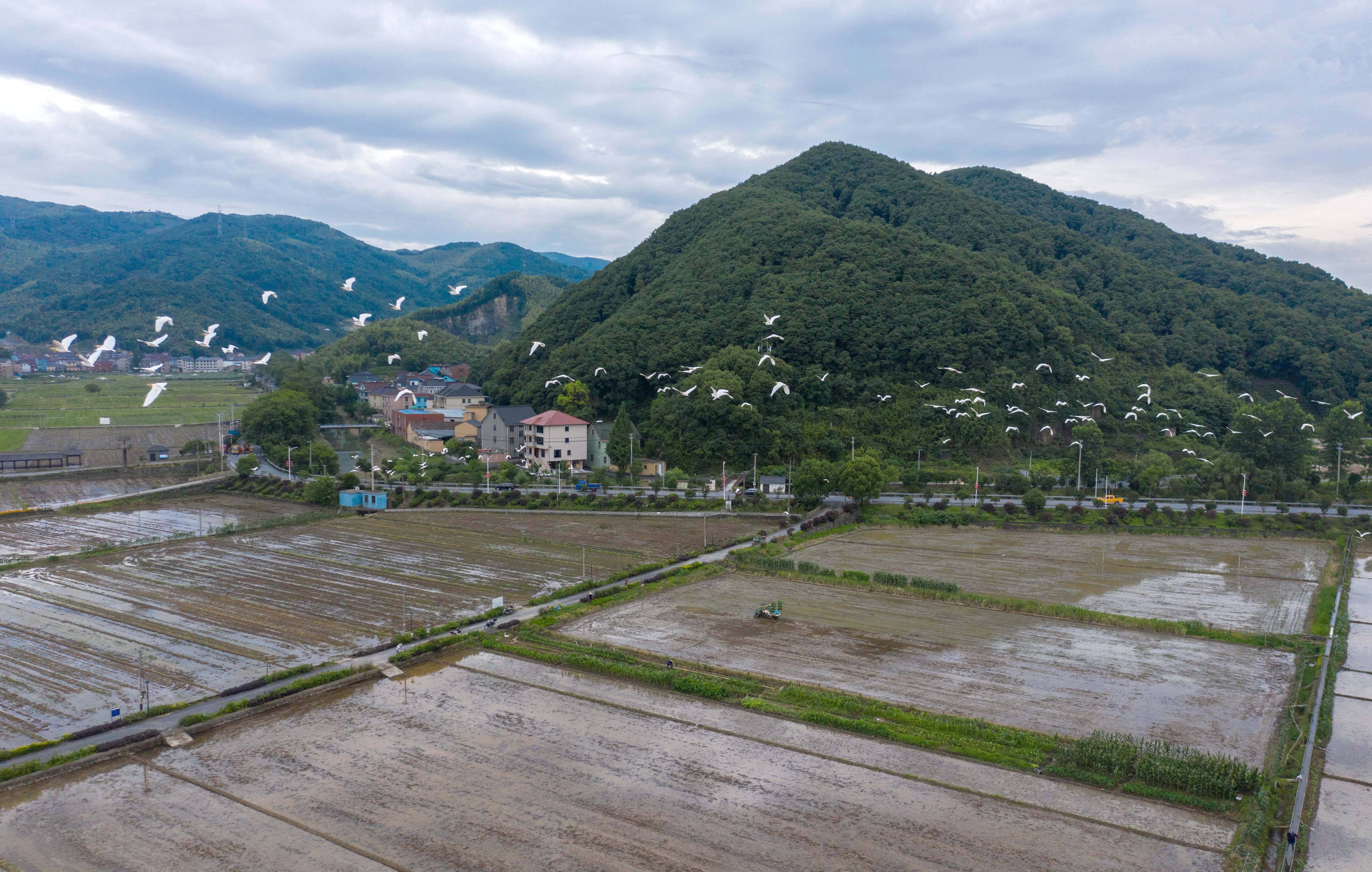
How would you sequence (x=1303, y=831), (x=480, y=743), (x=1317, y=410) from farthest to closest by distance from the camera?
(x=1317, y=410)
(x=480, y=743)
(x=1303, y=831)

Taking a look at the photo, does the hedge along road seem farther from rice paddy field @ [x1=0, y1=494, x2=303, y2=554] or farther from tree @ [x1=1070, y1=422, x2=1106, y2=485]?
tree @ [x1=1070, y1=422, x2=1106, y2=485]

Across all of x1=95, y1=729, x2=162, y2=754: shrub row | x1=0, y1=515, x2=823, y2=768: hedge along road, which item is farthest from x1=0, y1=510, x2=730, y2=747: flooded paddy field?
x1=95, y1=729, x2=162, y2=754: shrub row

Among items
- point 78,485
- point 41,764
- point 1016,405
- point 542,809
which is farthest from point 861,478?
point 78,485

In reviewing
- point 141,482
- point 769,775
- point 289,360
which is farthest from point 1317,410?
point 289,360

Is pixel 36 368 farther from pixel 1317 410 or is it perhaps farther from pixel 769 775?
pixel 1317 410

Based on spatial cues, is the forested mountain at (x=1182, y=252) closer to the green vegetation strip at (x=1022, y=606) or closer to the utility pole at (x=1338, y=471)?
the utility pole at (x=1338, y=471)

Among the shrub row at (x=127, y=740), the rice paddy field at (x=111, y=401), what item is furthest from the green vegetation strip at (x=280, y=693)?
the rice paddy field at (x=111, y=401)
